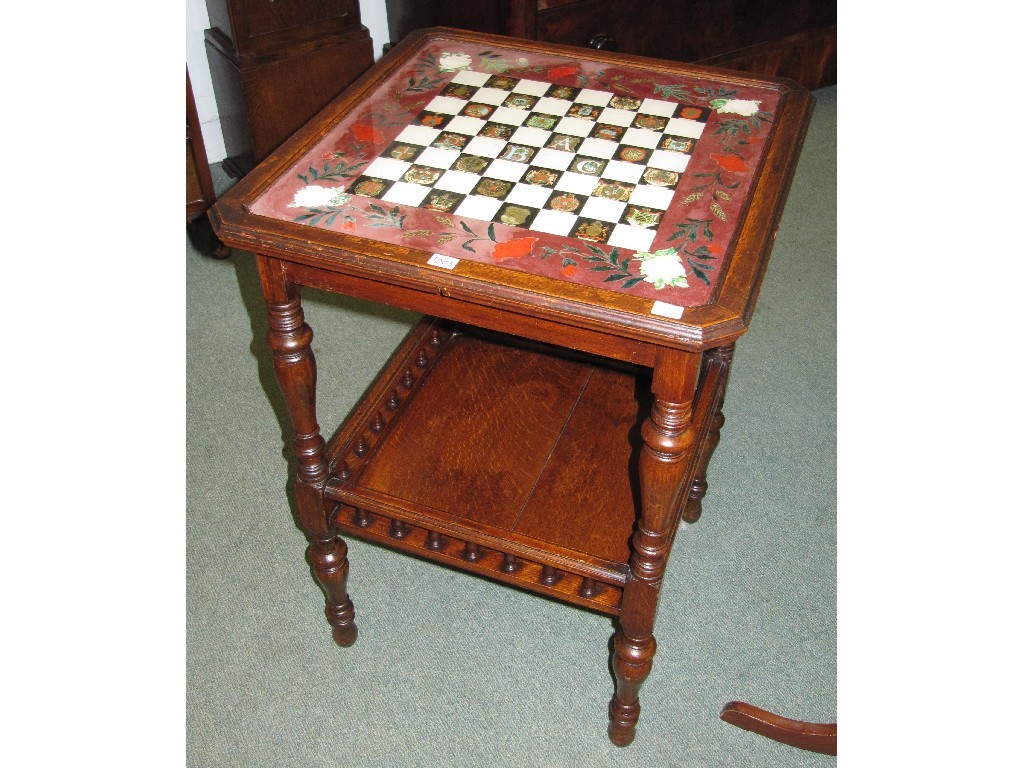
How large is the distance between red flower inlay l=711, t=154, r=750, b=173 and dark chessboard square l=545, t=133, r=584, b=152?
225mm

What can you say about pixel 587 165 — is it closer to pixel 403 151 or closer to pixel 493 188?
pixel 493 188

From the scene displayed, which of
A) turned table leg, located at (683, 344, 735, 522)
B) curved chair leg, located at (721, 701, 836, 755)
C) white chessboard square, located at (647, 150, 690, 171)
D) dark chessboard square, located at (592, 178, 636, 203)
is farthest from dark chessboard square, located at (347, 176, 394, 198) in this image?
curved chair leg, located at (721, 701, 836, 755)

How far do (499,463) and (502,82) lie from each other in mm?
715

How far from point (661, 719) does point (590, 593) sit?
382mm

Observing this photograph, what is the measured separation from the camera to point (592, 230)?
52.6 inches

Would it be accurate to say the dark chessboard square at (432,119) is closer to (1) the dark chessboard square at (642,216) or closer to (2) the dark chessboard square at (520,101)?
(2) the dark chessboard square at (520,101)

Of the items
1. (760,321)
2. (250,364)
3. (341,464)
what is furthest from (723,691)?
(250,364)

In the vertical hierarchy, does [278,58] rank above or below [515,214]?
below

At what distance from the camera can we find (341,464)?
5.37ft

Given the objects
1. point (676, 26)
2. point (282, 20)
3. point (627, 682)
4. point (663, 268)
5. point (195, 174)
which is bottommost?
point (627, 682)

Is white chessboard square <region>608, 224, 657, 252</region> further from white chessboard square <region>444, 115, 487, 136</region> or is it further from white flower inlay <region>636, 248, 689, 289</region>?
white chessboard square <region>444, 115, 487, 136</region>

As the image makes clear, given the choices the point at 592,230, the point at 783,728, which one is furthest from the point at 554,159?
the point at 783,728

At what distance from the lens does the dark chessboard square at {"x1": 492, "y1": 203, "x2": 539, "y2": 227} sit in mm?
1353

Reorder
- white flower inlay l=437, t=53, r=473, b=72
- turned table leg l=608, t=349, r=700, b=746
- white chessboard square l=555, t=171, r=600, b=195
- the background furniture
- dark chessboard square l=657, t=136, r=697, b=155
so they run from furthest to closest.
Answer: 1. the background furniture
2. white flower inlay l=437, t=53, r=473, b=72
3. dark chessboard square l=657, t=136, r=697, b=155
4. white chessboard square l=555, t=171, r=600, b=195
5. turned table leg l=608, t=349, r=700, b=746
